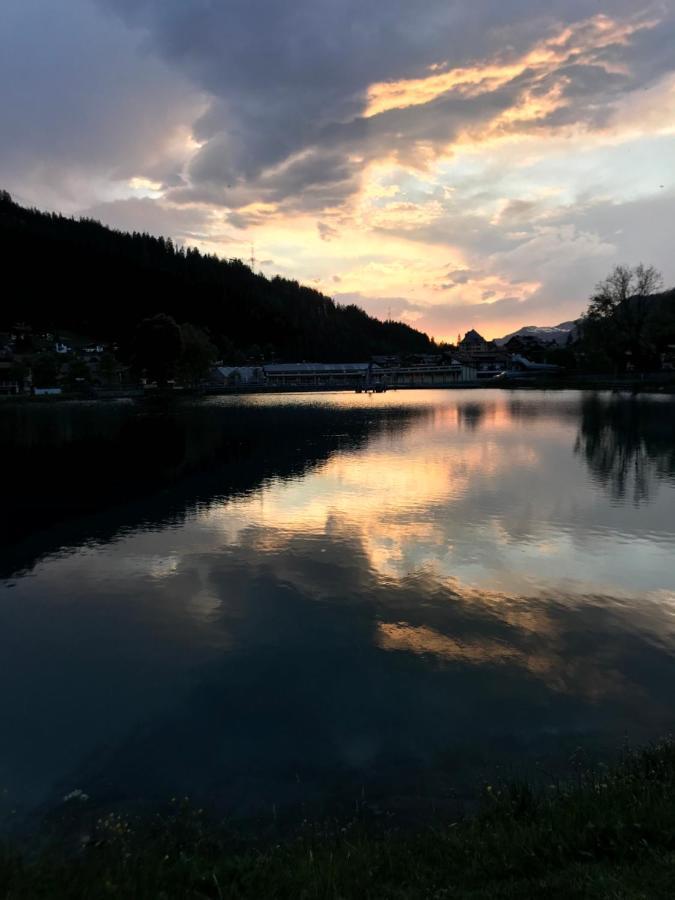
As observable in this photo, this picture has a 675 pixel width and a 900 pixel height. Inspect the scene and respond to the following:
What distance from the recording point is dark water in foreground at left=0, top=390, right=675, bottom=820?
7.88m

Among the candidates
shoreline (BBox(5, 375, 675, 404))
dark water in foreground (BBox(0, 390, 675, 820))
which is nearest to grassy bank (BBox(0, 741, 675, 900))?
dark water in foreground (BBox(0, 390, 675, 820))

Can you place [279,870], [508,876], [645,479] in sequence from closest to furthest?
[508,876]
[279,870]
[645,479]

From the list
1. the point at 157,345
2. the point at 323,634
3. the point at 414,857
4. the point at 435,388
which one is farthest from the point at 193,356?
the point at 414,857

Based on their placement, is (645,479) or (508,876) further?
(645,479)

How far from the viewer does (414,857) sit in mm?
5449

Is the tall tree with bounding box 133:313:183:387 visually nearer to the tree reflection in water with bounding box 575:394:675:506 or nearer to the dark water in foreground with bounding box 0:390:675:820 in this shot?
the tree reflection in water with bounding box 575:394:675:506

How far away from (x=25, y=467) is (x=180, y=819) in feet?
106

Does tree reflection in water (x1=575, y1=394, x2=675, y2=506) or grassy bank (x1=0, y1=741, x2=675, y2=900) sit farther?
tree reflection in water (x1=575, y1=394, x2=675, y2=506)

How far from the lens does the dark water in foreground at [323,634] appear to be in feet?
25.8

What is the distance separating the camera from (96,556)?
57.3 ft

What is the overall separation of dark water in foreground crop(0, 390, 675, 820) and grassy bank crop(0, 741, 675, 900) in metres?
0.84

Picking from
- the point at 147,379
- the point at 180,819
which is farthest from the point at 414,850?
the point at 147,379

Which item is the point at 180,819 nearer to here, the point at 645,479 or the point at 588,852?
the point at 588,852

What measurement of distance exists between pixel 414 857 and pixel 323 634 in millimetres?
6483
